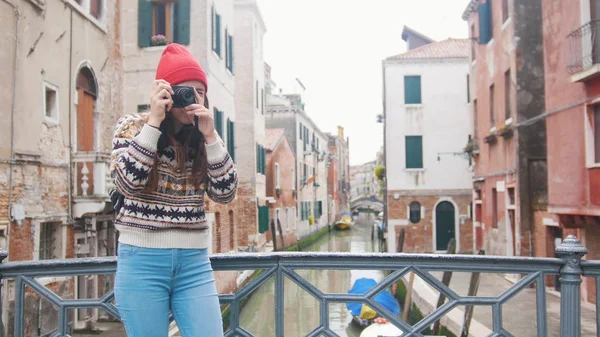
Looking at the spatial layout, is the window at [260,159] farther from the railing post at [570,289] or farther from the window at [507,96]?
the railing post at [570,289]

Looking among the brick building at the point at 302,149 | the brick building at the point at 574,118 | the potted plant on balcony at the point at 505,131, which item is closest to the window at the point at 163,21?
the brick building at the point at 574,118

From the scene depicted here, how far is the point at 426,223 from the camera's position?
67.3 feet

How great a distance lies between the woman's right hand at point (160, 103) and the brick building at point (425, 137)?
19466mm

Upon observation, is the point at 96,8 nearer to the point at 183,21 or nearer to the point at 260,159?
the point at 183,21

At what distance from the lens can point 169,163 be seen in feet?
6.15

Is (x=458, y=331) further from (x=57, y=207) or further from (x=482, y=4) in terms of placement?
(x=482, y=4)

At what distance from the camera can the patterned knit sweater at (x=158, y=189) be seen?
174cm

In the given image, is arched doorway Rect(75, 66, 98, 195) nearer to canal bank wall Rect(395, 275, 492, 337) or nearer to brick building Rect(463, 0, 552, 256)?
canal bank wall Rect(395, 275, 492, 337)

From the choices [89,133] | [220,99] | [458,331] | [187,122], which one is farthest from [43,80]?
[458,331]

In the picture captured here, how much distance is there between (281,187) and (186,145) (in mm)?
24612

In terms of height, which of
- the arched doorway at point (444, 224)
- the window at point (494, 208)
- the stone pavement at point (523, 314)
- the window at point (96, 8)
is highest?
the window at point (96, 8)

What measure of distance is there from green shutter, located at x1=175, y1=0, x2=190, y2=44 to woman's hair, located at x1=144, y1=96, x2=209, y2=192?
10252 millimetres

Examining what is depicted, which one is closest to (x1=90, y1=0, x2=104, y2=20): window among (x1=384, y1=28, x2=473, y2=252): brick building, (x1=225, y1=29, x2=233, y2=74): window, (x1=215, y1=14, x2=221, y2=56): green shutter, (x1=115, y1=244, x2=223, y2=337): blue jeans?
(x1=215, y1=14, x2=221, y2=56): green shutter

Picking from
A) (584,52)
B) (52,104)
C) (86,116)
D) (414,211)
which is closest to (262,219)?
(414,211)
